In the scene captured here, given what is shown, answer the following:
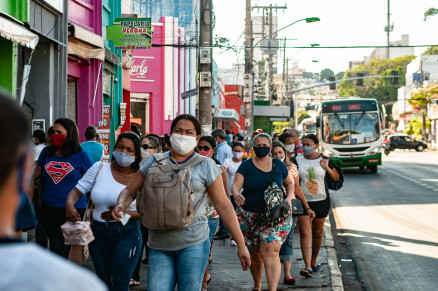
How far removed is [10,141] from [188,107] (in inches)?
1461

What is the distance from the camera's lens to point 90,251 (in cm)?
561

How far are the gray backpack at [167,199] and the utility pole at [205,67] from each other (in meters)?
10.6

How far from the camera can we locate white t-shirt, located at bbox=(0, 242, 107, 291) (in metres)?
1.43

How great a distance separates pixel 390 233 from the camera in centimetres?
1309

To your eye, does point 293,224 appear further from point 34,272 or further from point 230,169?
point 34,272

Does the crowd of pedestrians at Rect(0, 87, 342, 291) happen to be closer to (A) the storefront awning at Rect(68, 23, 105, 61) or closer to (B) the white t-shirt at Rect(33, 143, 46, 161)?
(B) the white t-shirt at Rect(33, 143, 46, 161)

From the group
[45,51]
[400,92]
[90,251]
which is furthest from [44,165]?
[400,92]

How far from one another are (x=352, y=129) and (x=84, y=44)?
60.7 ft

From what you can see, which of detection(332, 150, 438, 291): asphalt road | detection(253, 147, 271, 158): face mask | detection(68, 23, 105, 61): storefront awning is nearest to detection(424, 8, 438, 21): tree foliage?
detection(332, 150, 438, 291): asphalt road

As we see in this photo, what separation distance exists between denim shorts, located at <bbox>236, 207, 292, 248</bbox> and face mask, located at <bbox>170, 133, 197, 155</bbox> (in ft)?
7.57

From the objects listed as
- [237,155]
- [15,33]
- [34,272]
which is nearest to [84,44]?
[15,33]

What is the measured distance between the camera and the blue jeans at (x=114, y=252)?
5.45 metres

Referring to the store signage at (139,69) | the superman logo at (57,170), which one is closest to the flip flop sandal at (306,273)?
the superman logo at (57,170)

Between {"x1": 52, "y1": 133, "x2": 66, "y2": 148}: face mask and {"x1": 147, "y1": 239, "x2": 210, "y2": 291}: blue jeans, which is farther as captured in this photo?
{"x1": 52, "y1": 133, "x2": 66, "y2": 148}: face mask
